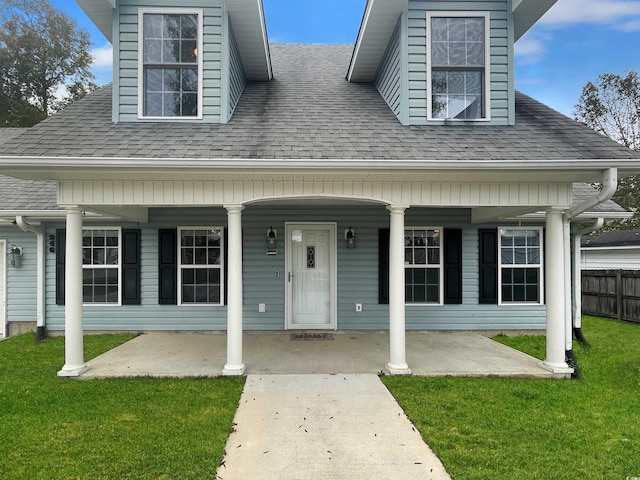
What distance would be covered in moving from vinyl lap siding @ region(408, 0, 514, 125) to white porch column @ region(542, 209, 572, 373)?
2.17 meters

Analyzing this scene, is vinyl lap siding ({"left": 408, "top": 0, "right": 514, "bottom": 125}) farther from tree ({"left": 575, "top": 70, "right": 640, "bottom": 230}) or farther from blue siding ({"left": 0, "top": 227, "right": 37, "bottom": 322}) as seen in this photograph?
tree ({"left": 575, "top": 70, "right": 640, "bottom": 230})

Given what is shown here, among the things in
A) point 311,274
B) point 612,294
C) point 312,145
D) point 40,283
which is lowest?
point 612,294

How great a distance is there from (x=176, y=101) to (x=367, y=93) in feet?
11.1

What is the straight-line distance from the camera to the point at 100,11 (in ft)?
18.3

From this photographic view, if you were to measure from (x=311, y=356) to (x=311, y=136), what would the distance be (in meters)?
3.15

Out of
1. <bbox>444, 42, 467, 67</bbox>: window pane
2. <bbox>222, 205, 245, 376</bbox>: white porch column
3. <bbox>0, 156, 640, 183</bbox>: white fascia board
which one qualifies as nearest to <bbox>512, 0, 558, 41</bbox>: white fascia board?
<bbox>444, 42, 467, 67</bbox>: window pane

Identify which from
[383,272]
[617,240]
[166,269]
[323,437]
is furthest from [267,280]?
[617,240]

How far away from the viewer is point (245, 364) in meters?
5.10

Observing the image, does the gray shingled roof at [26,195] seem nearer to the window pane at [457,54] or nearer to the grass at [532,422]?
the grass at [532,422]

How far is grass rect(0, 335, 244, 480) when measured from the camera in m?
2.80

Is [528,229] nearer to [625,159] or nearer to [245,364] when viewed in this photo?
[625,159]

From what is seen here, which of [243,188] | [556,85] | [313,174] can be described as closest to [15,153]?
[243,188]

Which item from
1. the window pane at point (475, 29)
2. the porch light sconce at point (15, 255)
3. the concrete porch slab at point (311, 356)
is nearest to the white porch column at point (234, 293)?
the concrete porch slab at point (311, 356)

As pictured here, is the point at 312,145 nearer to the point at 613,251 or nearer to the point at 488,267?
the point at 488,267
